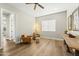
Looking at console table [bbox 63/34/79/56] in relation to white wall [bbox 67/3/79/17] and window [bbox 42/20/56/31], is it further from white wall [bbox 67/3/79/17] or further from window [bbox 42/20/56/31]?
white wall [bbox 67/3/79/17]

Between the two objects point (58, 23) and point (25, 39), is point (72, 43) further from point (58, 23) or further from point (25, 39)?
point (25, 39)

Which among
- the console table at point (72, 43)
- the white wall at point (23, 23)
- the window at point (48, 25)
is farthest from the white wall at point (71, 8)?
the white wall at point (23, 23)

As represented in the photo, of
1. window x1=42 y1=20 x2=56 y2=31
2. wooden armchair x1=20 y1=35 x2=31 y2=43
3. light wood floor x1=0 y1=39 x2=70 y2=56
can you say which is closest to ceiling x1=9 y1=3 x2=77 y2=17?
window x1=42 y1=20 x2=56 y2=31

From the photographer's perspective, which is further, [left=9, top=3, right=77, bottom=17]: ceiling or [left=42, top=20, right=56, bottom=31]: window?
[left=42, top=20, right=56, bottom=31]: window

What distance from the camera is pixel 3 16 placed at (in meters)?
2.67

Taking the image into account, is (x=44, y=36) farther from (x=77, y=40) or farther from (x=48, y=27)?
(x=77, y=40)

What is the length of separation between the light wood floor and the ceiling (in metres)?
0.64

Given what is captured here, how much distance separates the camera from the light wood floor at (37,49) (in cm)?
266

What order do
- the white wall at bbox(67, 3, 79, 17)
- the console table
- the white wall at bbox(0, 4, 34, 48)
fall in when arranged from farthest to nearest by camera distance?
the white wall at bbox(0, 4, 34, 48)
the white wall at bbox(67, 3, 79, 17)
the console table

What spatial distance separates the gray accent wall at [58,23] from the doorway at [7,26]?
61 cm

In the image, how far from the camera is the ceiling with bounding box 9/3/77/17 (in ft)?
8.71

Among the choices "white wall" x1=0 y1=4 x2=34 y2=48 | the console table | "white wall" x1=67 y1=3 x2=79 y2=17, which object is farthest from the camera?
"white wall" x1=0 y1=4 x2=34 y2=48

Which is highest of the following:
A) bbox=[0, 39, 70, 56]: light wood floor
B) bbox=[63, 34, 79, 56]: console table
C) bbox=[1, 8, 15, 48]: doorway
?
bbox=[1, 8, 15, 48]: doorway

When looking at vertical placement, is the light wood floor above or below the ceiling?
below
